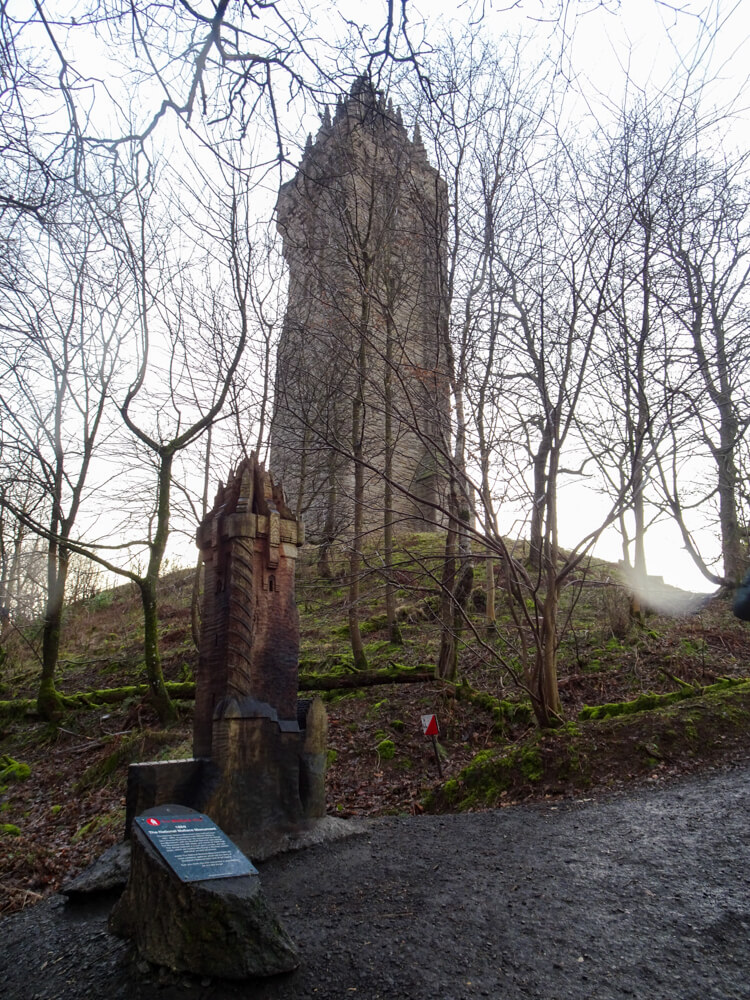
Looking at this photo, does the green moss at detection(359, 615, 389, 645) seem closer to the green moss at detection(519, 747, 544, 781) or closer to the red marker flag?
the red marker flag

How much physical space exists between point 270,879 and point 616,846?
2.72 meters

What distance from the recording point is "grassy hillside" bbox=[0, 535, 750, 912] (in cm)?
708

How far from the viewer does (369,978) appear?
11.4 ft

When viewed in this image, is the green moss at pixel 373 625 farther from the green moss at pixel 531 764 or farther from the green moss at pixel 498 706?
the green moss at pixel 531 764

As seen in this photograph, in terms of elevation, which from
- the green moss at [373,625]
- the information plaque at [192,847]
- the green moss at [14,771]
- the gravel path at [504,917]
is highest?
the green moss at [373,625]

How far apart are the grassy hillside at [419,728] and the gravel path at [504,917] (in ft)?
3.11

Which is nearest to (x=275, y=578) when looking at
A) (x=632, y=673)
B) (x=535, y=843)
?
(x=535, y=843)

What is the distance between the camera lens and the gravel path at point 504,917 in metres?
3.40

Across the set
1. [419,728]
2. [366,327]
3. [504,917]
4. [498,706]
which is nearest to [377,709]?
[419,728]

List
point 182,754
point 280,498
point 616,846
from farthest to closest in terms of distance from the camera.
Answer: point 182,754, point 280,498, point 616,846

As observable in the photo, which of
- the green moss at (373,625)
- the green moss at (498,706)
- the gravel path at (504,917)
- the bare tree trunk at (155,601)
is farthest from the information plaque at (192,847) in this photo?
the green moss at (373,625)

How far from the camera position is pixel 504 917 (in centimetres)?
411

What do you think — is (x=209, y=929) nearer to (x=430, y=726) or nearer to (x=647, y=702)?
(x=430, y=726)

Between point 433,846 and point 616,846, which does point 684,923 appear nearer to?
point 616,846
